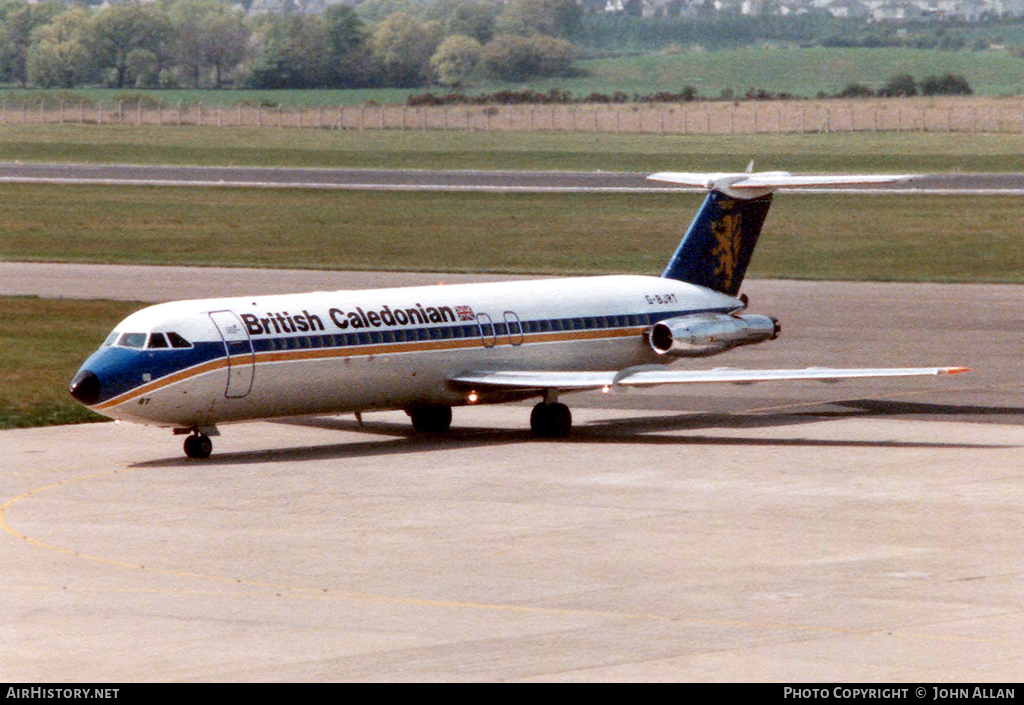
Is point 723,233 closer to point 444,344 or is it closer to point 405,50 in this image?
point 444,344

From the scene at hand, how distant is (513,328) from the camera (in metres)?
37.4

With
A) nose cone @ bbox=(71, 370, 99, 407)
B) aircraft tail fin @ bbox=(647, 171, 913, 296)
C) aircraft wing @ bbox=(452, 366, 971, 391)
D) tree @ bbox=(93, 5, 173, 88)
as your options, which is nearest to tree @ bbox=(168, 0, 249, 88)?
tree @ bbox=(93, 5, 173, 88)

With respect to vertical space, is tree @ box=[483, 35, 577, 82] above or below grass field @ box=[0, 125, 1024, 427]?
above

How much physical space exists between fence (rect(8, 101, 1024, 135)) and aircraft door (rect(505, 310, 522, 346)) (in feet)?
118

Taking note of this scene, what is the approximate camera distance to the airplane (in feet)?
108

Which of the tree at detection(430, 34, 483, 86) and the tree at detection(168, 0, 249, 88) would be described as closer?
the tree at detection(430, 34, 483, 86)

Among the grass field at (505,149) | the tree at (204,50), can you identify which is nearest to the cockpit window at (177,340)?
the grass field at (505,149)

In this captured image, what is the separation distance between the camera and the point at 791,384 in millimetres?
45219

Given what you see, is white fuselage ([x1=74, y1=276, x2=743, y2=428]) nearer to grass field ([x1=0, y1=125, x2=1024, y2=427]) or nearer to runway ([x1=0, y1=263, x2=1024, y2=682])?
runway ([x1=0, y1=263, x2=1024, y2=682])

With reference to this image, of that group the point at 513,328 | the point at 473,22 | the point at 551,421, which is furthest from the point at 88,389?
the point at 473,22

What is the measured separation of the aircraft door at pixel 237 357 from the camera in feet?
109

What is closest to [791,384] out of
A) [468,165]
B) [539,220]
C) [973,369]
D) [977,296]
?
[973,369]

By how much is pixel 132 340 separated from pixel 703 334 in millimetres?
12417
